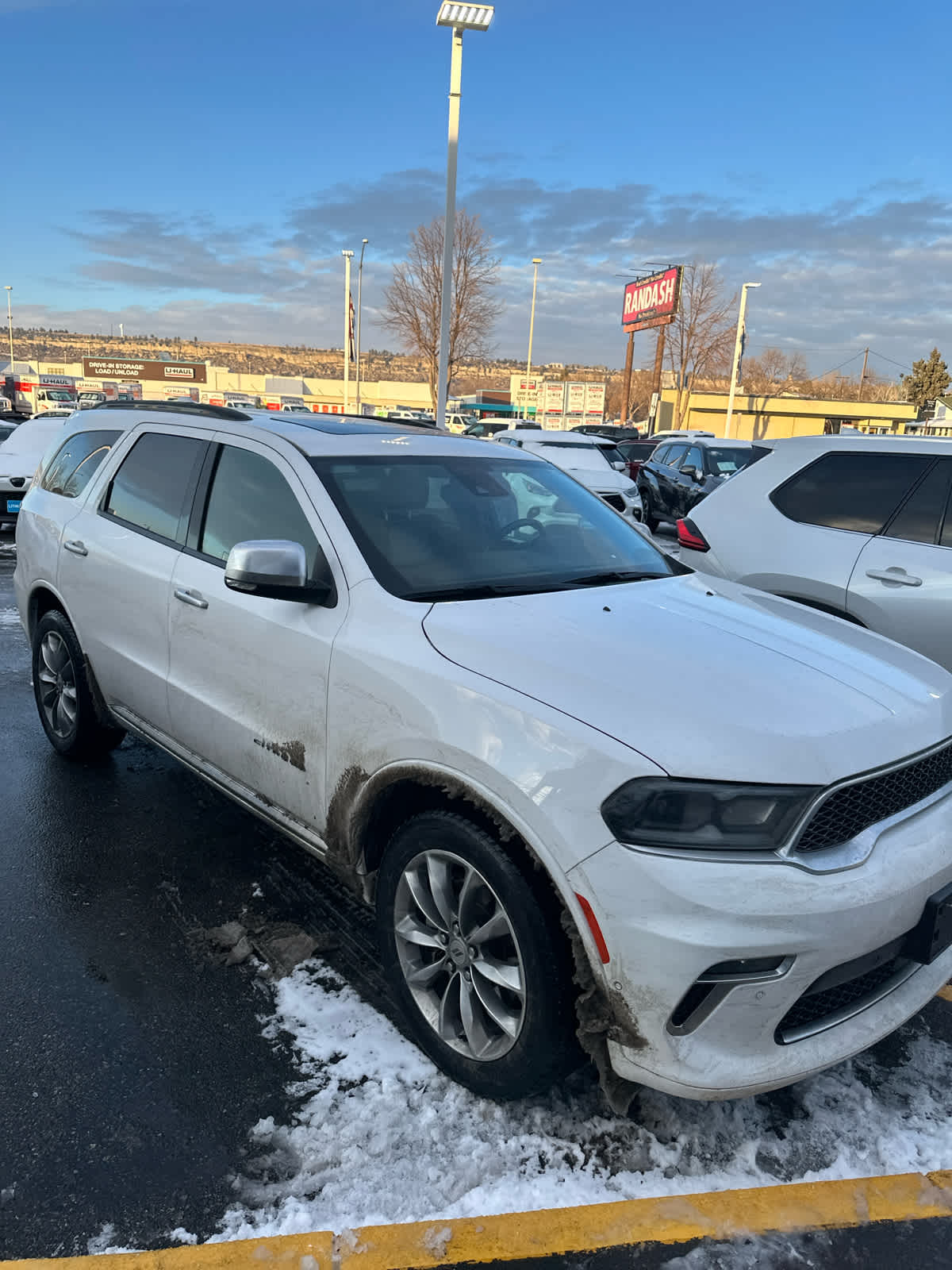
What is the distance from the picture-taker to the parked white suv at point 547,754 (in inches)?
78.9

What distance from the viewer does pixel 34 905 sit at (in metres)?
3.40

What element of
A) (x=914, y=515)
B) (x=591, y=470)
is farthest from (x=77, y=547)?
(x=591, y=470)

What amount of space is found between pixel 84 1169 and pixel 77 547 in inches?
116

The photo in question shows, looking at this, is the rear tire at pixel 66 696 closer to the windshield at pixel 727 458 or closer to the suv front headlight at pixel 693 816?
the suv front headlight at pixel 693 816

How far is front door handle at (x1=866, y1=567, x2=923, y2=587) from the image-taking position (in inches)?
179

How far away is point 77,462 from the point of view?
4746 millimetres

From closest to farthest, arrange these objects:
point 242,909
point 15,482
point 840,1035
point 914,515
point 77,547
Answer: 1. point 840,1035
2. point 242,909
3. point 77,547
4. point 914,515
5. point 15,482

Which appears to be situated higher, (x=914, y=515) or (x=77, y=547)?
(x=914, y=515)

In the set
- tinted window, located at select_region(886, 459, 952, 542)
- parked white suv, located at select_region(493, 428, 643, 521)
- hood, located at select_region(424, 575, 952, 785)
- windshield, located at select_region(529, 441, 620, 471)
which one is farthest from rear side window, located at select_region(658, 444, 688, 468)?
hood, located at select_region(424, 575, 952, 785)

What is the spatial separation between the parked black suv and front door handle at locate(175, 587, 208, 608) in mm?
11515

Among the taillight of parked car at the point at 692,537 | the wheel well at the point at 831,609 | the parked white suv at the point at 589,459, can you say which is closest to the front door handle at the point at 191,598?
the wheel well at the point at 831,609

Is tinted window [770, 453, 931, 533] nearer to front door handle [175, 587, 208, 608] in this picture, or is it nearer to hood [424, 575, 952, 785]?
hood [424, 575, 952, 785]

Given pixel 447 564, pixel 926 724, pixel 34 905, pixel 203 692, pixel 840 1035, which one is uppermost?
pixel 447 564

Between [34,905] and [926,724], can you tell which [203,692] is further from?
[926,724]
